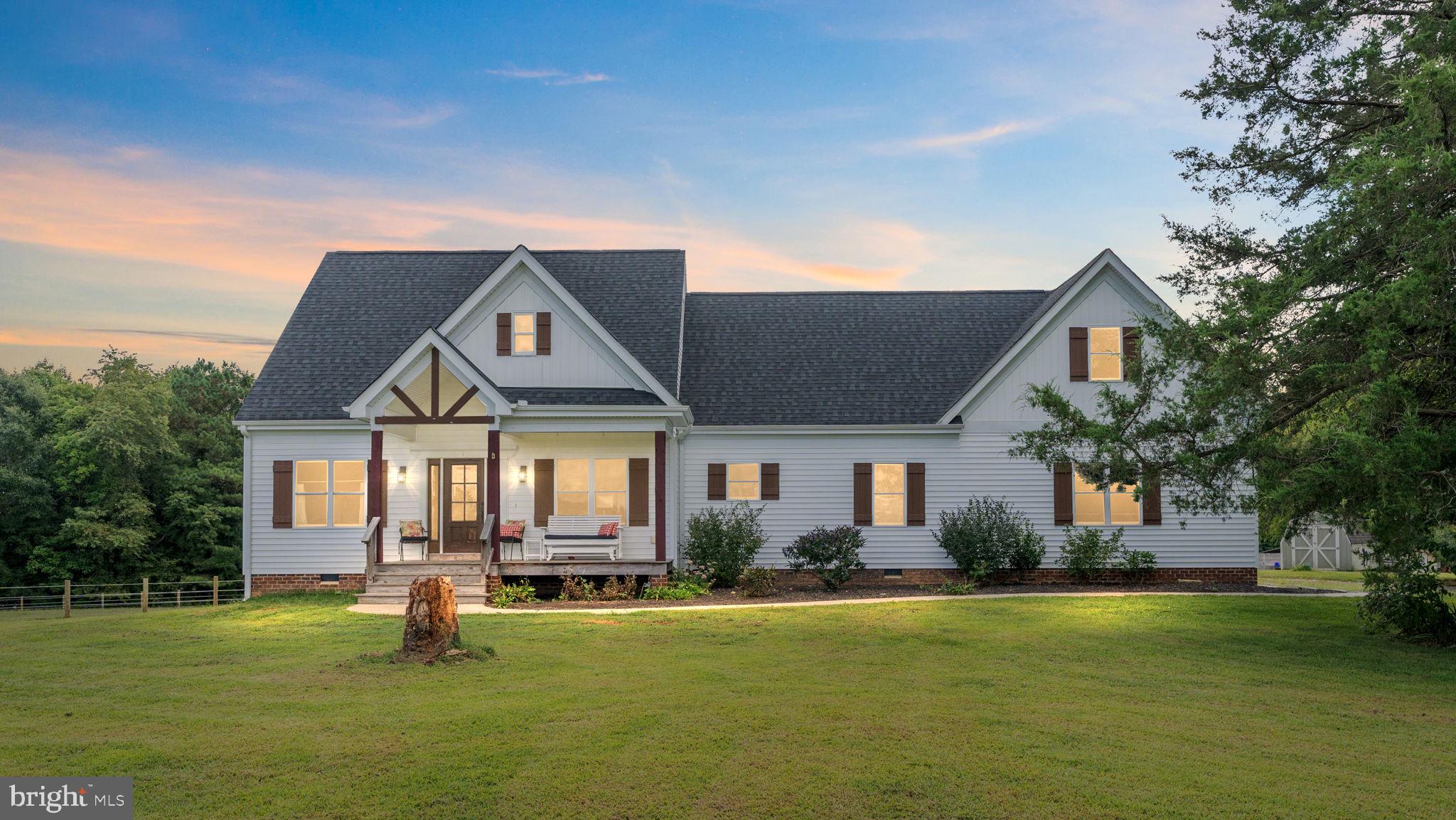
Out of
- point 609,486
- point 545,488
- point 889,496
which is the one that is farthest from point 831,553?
point 545,488

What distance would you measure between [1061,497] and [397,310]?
16.7 meters

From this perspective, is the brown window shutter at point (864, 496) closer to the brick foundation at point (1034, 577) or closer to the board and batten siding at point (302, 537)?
the brick foundation at point (1034, 577)

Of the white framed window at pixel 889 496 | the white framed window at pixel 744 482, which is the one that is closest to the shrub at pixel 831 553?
the white framed window at pixel 889 496

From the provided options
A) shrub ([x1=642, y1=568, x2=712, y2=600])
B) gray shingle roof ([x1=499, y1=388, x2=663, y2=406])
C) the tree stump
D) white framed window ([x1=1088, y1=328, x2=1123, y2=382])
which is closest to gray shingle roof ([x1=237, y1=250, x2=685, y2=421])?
gray shingle roof ([x1=499, y1=388, x2=663, y2=406])

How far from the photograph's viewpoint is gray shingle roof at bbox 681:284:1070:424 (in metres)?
23.2

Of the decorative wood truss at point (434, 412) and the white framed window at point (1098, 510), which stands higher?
the decorative wood truss at point (434, 412)

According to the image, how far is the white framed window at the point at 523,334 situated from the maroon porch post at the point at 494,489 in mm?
2401

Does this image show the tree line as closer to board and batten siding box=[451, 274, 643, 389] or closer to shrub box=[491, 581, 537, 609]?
board and batten siding box=[451, 274, 643, 389]

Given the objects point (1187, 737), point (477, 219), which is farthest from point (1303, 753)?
point (477, 219)

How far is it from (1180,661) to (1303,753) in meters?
4.77

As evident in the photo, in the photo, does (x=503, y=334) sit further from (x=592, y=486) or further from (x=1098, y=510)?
(x=1098, y=510)

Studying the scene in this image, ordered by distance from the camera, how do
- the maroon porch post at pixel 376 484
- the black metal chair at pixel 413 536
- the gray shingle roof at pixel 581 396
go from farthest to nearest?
1. the gray shingle roof at pixel 581 396
2. the black metal chair at pixel 413 536
3. the maroon porch post at pixel 376 484

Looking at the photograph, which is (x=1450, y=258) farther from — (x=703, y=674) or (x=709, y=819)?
(x=709, y=819)

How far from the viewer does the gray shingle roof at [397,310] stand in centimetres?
2256
